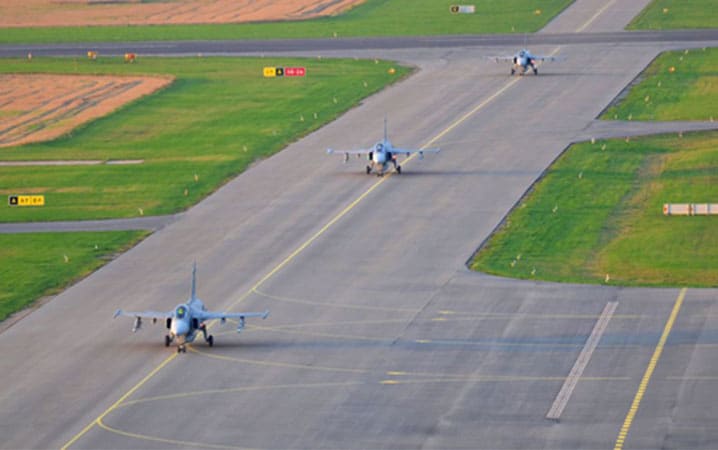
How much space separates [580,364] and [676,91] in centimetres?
8801

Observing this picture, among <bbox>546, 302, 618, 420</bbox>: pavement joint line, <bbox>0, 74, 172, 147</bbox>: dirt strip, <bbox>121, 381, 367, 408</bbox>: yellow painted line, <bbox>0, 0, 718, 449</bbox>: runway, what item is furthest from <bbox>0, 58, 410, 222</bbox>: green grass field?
<bbox>121, 381, 367, 408</bbox>: yellow painted line

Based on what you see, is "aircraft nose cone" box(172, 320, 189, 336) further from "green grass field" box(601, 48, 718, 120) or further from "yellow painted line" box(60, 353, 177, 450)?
"green grass field" box(601, 48, 718, 120)

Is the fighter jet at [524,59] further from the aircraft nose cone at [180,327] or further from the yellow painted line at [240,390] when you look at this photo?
the yellow painted line at [240,390]

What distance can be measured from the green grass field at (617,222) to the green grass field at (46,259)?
23.2 metres

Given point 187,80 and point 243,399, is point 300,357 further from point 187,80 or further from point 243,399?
point 187,80

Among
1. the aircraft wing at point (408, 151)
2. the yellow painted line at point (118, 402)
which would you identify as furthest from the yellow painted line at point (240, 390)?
the aircraft wing at point (408, 151)

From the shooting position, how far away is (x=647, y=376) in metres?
75.6

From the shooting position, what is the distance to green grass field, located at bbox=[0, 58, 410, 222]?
12231 centimetres

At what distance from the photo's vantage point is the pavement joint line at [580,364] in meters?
71.1

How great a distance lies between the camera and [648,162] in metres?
131

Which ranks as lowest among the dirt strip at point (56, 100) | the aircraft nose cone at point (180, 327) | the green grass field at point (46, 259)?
the green grass field at point (46, 259)

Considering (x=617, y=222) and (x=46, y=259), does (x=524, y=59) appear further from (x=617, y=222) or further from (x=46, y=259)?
(x=46, y=259)

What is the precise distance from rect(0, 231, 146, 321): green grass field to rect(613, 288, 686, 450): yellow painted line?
3395cm

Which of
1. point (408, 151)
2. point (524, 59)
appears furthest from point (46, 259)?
point (524, 59)
